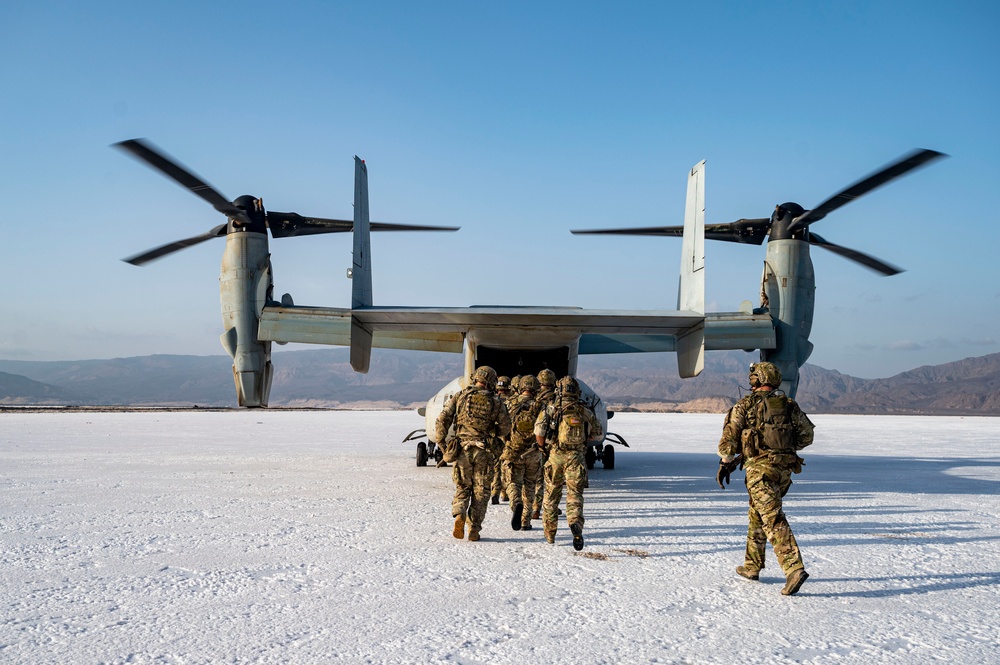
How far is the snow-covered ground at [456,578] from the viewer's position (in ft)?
13.8

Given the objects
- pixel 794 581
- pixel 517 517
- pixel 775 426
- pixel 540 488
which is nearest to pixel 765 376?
pixel 775 426

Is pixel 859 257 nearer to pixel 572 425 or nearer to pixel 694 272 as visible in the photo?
pixel 694 272

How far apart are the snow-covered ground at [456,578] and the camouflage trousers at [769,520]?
0.27 m

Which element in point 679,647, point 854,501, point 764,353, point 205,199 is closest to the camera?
point 679,647

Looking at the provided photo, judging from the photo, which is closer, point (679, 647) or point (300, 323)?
point (679, 647)

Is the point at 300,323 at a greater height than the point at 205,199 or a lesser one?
lesser

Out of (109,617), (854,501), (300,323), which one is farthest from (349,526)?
(854,501)

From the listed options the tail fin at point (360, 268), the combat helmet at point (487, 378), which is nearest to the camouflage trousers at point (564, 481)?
the combat helmet at point (487, 378)

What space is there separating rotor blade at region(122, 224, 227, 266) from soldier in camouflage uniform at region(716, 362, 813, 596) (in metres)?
9.88

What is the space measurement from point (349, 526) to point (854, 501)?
24.9 feet

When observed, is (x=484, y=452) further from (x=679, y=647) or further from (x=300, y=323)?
(x=300, y=323)

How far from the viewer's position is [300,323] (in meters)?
10.8

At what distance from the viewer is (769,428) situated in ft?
18.9

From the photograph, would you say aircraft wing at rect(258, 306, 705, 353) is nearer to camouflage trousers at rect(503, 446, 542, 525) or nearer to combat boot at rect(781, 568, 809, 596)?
camouflage trousers at rect(503, 446, 542, 525)
